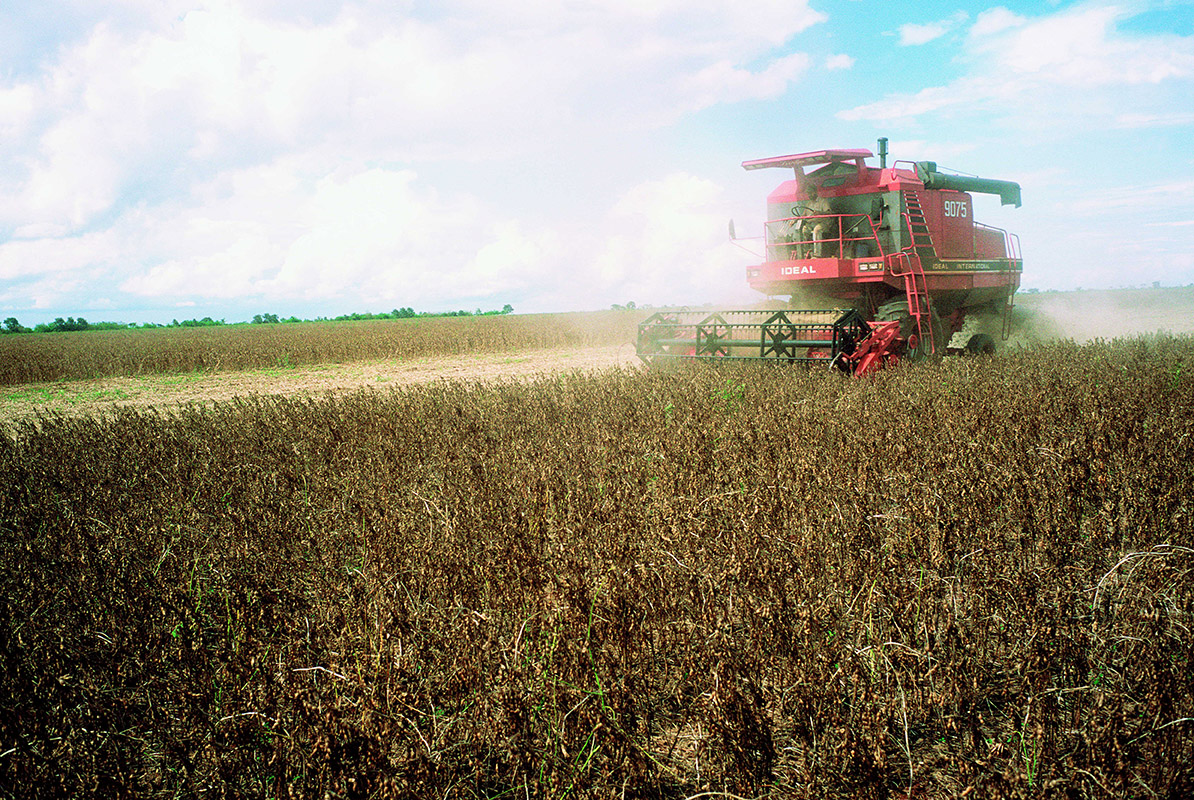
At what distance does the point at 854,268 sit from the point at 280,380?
11706 millimetres

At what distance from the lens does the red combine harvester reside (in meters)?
8.27

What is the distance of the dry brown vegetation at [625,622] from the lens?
5.36ft

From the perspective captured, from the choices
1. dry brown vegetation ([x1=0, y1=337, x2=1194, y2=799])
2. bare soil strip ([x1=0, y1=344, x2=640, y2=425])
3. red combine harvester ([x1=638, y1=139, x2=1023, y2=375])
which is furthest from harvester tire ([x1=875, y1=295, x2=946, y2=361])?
dry brown vegetation ([x1=0, y1=337, x2=1194, y2=799])

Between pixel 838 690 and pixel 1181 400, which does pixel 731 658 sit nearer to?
pixel 838 690

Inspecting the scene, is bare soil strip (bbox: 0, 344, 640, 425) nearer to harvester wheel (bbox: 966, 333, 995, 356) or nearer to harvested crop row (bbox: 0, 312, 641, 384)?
harvested crop row (bbox: 0, 312, 641, 384)

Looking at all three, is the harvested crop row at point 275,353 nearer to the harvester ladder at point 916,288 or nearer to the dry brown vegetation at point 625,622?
the harvester ladder at point 916,288

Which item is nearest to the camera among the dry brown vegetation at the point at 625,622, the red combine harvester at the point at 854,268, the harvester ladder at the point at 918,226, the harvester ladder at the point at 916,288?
the dry brown vegetation at the point at 625,622

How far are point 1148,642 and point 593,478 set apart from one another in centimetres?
256

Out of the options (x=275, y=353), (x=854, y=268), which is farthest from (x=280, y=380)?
(x=854, y=268)

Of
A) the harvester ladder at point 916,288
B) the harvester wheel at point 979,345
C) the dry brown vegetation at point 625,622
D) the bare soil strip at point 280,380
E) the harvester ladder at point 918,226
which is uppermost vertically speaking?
the harvester ladder at point 918,226

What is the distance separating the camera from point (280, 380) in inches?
571

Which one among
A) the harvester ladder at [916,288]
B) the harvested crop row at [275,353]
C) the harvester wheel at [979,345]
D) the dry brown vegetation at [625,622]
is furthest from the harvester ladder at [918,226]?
the harvested crop row at [275,353]

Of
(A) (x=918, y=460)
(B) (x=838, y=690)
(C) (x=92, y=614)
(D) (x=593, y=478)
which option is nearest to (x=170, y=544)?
(C) (x=92, y=614)

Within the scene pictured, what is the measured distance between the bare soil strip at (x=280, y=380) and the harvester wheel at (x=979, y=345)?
5429 millimetres
